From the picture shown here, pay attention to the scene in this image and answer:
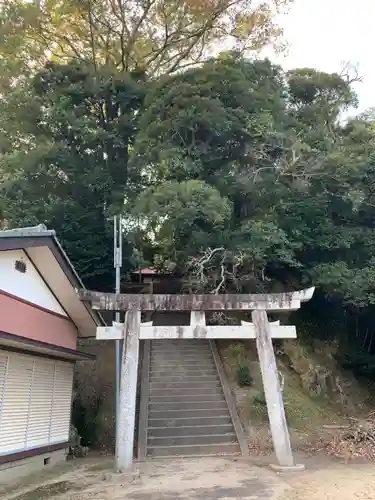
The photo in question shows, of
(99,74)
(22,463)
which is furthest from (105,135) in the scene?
(22,463)

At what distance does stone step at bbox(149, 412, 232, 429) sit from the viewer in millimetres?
12195

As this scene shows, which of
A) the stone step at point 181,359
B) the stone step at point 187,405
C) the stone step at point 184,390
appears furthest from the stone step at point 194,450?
the stone step at point 181,359

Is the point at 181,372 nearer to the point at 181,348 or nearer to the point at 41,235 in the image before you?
the point at 181,348

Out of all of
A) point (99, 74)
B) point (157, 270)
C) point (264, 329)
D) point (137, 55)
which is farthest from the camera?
point (157, 270)

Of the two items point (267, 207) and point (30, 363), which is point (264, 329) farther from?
point (267, 207)

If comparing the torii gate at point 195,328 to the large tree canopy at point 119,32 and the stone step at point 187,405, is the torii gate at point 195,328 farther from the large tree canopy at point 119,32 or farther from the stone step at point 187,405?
the large tree canopy at point 119,32

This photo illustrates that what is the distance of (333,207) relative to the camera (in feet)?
54.0

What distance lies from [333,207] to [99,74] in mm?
10538

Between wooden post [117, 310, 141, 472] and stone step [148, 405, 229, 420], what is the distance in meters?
3.41

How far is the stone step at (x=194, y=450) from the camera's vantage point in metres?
11.0

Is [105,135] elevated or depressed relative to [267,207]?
elevated

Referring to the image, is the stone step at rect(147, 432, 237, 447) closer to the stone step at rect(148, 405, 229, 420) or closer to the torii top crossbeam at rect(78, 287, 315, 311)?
the stone step at rect(148, 405, 229, 420)

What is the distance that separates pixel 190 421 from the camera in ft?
40.3

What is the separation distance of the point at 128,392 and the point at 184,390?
476 centimetres
